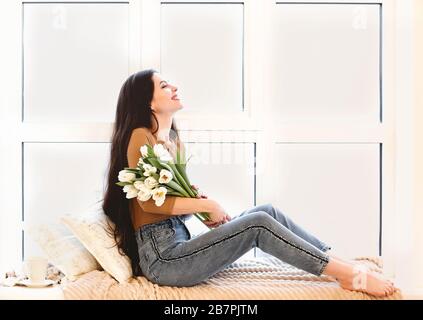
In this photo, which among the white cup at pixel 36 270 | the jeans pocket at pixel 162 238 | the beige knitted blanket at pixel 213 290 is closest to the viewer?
the beige knitted blanket at pixel 213 290

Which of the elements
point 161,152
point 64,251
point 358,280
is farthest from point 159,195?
point 358,280

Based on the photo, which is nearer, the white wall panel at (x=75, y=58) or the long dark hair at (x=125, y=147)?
the long dark hair at (x=125, y=147)

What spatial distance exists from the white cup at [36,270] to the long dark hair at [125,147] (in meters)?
0.30

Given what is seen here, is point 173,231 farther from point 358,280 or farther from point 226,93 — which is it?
point 226,93

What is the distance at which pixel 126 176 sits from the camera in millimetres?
1954

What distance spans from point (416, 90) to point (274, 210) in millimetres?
806

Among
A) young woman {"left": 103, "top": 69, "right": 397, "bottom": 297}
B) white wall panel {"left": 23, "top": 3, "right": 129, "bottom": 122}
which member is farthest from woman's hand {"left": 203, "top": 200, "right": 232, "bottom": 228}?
white wall panel {"left": 23, "top": 3, "right": 129, "bottom": 122}

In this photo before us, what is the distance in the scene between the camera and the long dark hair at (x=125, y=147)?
2.04 m

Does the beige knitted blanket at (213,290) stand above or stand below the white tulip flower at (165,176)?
below

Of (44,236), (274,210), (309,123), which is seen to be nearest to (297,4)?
(309,123)

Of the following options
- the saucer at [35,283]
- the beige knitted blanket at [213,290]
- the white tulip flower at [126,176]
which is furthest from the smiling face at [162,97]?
the saucer at [35,283]

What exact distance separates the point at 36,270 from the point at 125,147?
56cm

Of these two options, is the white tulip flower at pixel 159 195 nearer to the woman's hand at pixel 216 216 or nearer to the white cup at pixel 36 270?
the woman's hand at pixel 216 216

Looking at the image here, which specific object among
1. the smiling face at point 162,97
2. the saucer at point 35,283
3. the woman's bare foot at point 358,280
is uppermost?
the smiling face at point 162,97
